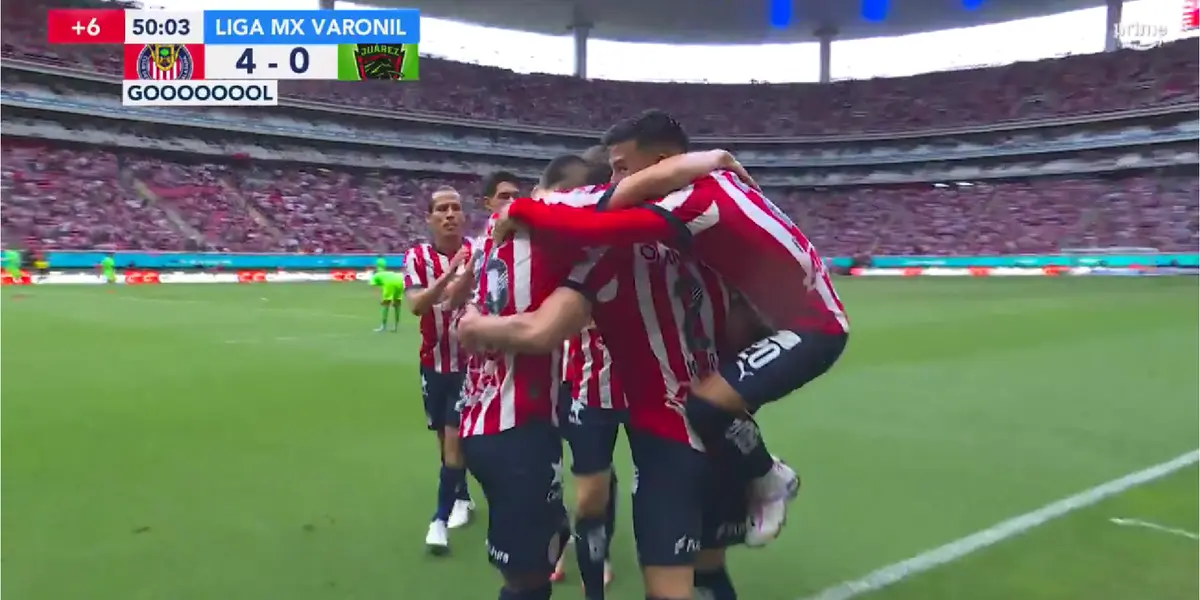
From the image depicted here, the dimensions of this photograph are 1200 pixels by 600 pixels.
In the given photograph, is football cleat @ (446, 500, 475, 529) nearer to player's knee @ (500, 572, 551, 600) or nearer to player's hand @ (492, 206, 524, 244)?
player's knee @ (500, 572, 551, 600)

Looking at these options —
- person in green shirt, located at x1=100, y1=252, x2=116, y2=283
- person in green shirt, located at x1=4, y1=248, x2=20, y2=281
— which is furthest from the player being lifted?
person in green shirt, located at x1=4, y1=248, x2=20, y2=281

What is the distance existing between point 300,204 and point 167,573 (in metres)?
43.3

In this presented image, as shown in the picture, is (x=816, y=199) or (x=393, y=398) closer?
(x=393, y=398)

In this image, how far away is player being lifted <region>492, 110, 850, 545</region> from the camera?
7.79 feet

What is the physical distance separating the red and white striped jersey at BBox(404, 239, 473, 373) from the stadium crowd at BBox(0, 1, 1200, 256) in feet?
119

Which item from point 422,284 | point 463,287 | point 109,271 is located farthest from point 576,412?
point 109,271

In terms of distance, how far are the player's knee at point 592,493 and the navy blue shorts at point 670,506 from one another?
737 millimetres

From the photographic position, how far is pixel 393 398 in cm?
883

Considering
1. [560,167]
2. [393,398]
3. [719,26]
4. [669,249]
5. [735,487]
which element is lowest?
[393,398]

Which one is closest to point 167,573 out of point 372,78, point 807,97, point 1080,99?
point 372,78

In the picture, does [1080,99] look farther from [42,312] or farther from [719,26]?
[42,312]

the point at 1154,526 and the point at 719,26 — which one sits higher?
the point at 719,26

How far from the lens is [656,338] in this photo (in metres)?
2.70

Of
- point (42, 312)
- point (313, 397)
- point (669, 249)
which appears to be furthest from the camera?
point (42, 312)
